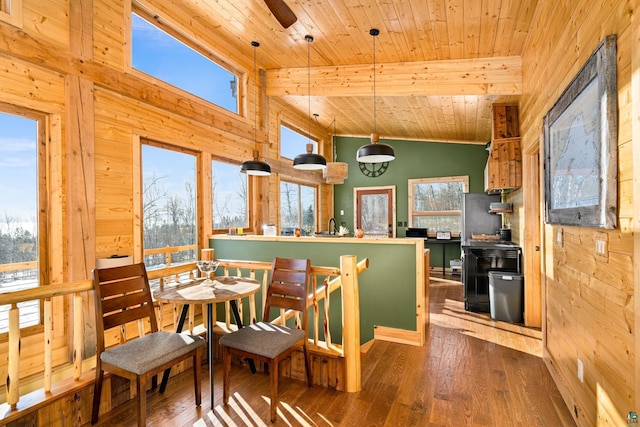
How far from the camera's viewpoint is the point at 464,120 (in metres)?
5.86

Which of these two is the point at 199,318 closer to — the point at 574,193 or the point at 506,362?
the point at 506,362

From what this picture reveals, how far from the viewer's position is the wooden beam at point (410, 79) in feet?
14.0

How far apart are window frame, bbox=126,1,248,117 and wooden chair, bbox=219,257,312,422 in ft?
8.74

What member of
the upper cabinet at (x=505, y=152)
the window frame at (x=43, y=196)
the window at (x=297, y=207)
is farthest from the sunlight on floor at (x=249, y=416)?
the window at (x=297, y=207)

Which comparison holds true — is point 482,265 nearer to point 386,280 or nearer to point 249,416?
point 386,280

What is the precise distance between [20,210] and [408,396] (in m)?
3.46

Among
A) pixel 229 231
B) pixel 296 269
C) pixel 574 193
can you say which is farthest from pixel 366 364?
pixel 229 231

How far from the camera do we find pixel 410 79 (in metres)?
4.69

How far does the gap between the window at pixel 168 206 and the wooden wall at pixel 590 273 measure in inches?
156

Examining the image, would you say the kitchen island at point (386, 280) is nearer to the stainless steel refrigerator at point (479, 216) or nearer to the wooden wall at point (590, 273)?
the wooden wall at point (590, 273)

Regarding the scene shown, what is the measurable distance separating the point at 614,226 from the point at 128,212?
153 inches

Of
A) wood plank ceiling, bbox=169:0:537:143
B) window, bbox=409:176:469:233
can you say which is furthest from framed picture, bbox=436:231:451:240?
wood plank ceiling, bbox=169:0:537:143

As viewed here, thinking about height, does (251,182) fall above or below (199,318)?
above

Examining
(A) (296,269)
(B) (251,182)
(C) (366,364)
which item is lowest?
(C) (366,364)
